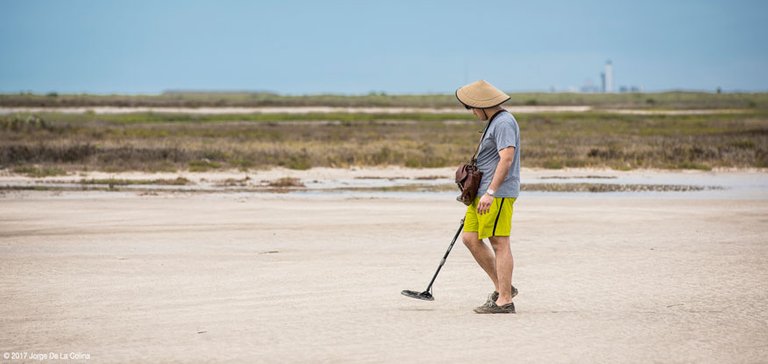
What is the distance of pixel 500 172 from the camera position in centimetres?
829

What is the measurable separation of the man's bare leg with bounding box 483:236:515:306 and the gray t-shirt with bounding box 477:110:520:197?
0.42 meters

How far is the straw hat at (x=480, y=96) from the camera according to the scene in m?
8.51

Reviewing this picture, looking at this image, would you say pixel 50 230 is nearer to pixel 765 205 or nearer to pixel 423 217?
pixel 423 217

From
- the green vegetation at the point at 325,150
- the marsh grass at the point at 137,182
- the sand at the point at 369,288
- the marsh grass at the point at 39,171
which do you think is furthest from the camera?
the green vegetation at the point at 325,150

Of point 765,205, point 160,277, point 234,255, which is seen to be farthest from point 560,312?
point 765,205

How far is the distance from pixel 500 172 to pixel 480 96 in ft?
2.27

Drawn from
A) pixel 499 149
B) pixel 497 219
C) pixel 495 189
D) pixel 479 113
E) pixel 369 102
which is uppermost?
pixel 479 113

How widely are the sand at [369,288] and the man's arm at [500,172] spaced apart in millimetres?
950

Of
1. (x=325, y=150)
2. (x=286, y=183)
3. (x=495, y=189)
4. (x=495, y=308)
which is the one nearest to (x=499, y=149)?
(x=495, y=189)

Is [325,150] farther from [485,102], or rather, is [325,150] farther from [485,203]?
[485,203]

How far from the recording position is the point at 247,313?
343 inches

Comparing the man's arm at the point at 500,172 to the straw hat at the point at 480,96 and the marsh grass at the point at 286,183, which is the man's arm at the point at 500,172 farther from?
the marsh grass at the point at 286,183

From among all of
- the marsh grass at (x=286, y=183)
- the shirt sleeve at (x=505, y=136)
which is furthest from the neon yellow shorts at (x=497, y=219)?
the marsh grass at (x=286, y=183)

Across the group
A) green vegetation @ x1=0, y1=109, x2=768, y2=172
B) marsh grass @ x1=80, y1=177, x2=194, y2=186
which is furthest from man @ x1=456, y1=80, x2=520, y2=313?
green vegetation @ x1=0, y1=109, x2=768, y2=172
